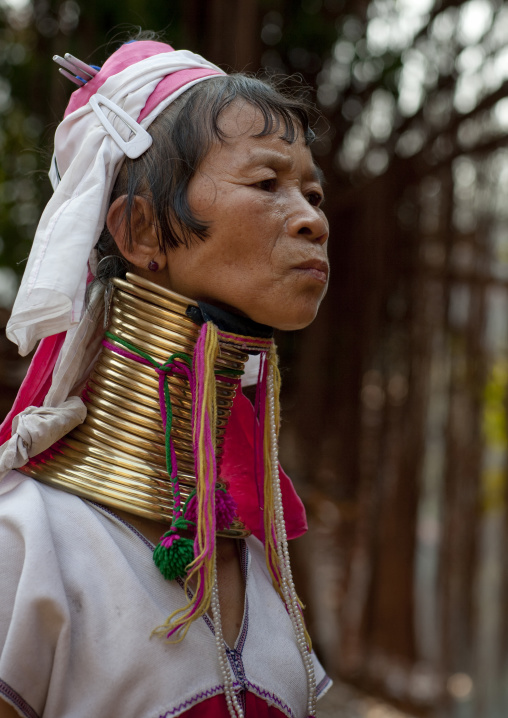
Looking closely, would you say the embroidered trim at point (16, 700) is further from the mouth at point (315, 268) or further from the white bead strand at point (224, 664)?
the mouth at point (315, 268)

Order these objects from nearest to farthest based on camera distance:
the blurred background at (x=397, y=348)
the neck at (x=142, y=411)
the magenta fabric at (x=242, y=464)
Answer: the neck at (x=142, y=411) → the magenta fabric at (x=242, y=464) → the blurred background at (x=397, y=348)

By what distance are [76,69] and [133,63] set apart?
0.10m

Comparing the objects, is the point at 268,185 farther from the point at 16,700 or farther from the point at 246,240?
the point at 16,700

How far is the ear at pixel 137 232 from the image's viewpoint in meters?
1.35

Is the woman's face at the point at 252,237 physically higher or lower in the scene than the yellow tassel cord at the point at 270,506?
higher

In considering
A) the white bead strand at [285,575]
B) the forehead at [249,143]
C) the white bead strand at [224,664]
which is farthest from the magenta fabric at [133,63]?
the white bead strand at [224,664]

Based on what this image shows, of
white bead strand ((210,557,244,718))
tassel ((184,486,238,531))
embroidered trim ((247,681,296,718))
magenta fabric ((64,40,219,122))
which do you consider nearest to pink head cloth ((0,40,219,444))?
magenta fabric ((64,40,219,122))

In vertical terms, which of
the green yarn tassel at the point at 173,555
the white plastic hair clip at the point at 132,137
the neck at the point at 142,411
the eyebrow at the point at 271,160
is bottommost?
the green yarn tassel at the point at 173,555

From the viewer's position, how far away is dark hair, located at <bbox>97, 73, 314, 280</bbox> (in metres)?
1.31

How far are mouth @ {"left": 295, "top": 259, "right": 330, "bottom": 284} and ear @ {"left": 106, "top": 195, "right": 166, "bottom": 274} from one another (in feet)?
0.81

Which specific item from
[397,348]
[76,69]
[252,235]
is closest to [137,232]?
[252,235]

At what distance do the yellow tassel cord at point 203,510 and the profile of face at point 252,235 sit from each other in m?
0.09

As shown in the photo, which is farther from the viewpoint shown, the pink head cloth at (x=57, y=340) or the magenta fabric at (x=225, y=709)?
the pink head cloth at (x=57, y=340)

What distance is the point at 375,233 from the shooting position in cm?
482
